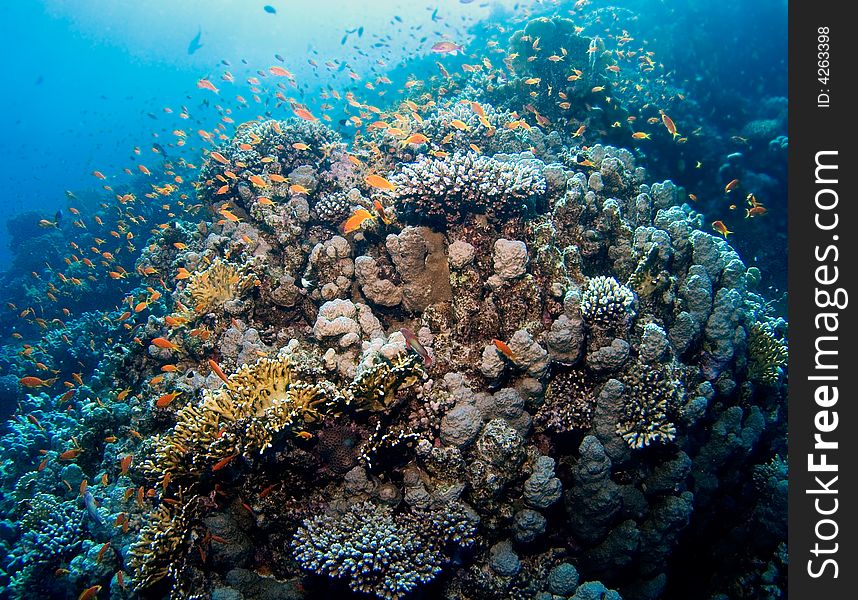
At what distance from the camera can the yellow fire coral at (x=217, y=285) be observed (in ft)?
20.9

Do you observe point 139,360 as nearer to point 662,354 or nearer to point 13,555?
point 13,555

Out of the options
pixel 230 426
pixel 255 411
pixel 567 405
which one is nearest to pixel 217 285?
pixel 255 411

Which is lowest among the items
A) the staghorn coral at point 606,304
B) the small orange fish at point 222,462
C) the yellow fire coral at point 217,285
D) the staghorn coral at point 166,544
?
the staghorn coral at point 166,544

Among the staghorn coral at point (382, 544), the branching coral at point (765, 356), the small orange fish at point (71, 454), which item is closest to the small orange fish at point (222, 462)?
the staghorn coral at point (382, 544)

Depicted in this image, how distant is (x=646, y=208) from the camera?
22.2 feet

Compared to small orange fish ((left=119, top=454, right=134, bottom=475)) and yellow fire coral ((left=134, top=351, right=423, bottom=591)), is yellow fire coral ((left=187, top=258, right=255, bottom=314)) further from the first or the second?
yellow fire coral ((left=134, top=351, right=423, bottom=591))

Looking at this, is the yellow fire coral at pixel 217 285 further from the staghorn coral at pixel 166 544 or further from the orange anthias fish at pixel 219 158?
the orange anthias fish at pixel 219 158

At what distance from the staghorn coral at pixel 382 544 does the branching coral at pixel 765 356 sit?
5.06m

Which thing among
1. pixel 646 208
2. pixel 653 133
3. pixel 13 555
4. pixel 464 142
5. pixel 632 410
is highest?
pixel 653 133

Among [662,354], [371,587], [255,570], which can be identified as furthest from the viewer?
[662,354]

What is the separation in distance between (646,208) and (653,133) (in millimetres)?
7252

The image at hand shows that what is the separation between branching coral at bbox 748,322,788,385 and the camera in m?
5.77

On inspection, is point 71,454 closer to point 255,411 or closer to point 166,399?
point 166,399

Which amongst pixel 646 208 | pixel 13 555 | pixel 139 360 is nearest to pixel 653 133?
pixel 646 208
